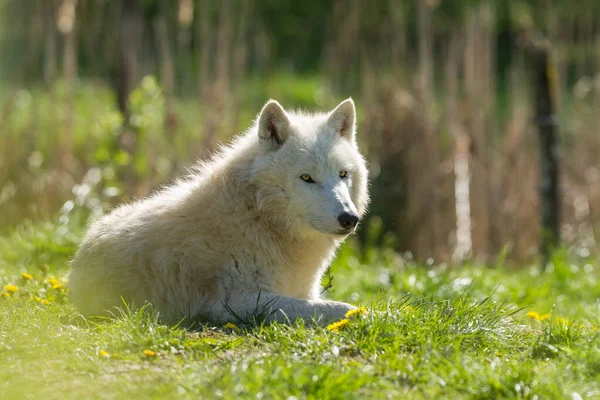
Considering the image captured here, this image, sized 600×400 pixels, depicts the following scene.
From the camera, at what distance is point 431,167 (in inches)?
410

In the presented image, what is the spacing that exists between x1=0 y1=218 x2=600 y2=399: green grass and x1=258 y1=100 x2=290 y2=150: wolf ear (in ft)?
4.25

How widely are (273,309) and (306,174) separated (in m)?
0.96

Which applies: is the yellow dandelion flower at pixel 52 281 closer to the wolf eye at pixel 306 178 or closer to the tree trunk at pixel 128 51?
the wolf eye at pixel 306 178

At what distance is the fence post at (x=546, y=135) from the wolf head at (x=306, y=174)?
Answer: 14.3 ft

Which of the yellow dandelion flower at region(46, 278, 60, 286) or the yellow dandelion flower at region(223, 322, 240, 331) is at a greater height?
the yellow dandelion flower at region(223, 322, 240, 331)

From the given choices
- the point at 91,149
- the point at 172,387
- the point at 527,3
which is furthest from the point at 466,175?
the point at 527,3

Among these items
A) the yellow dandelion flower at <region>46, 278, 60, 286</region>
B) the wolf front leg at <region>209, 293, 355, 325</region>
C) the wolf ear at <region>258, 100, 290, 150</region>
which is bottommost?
the yellow dandelion flower at <region>46, 278, 60, 286</region>

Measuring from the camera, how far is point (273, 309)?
15.5 ft

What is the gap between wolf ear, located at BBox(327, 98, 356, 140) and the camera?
557 cm

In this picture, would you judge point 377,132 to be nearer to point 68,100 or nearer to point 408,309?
point 68,100

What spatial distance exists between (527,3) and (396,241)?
1196cm

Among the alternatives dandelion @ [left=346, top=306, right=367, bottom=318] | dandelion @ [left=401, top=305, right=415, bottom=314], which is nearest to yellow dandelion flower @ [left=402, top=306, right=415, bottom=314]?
dandelion @ [left=401, top=305, right=415, bottom=314]

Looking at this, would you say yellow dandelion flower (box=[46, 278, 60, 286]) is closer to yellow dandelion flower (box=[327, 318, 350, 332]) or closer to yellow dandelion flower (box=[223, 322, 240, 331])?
yellow dandelion flower (box=[223, 322, 240, 331])

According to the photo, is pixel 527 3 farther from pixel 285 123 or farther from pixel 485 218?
pixel 285 123
